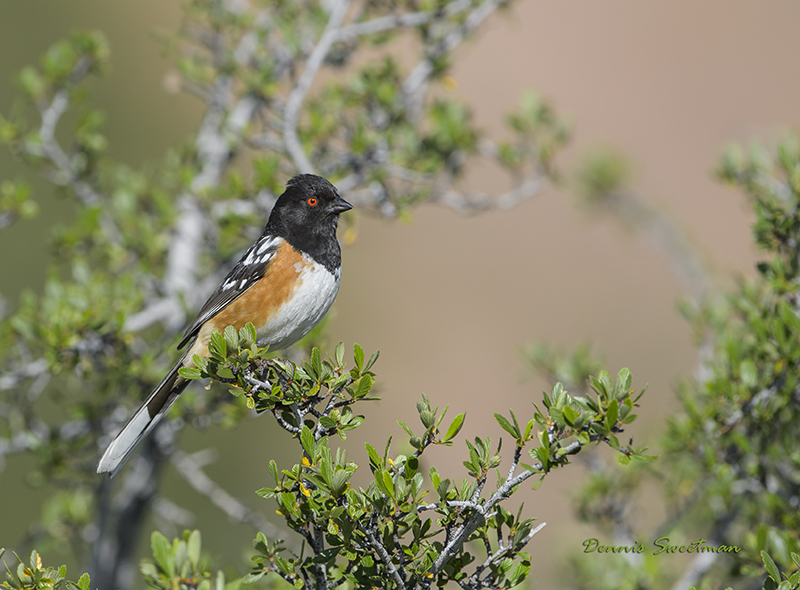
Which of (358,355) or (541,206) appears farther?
(541,206)

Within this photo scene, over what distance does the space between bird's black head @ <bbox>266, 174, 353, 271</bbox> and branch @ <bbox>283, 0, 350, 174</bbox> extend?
0.23m

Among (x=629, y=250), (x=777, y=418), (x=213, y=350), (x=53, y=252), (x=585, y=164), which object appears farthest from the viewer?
(x=629, y=250)

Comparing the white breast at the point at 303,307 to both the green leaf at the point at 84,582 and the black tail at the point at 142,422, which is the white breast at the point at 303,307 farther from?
the green leaf at the point at 84,582

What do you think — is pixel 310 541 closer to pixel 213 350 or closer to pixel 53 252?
pixel 213 350

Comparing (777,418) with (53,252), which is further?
(53,252)

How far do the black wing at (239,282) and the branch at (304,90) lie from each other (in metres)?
0.44

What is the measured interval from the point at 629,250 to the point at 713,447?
12598mm

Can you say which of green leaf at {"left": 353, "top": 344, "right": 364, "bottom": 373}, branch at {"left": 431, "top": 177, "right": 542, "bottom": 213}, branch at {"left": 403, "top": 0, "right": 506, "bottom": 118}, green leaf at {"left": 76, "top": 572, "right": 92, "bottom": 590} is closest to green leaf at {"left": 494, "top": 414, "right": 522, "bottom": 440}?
green leaf at {"left": 353, "top": 344, "right": 364, "bottom": 373}

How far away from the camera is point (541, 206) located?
52.9 feet

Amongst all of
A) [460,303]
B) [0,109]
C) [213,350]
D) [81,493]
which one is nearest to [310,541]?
[213,350]

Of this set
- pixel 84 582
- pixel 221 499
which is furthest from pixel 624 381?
pixel 221 499

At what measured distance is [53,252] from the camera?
351cm

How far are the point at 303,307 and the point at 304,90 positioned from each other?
121 cm

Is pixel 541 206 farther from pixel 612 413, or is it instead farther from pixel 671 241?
pixel 612 413
